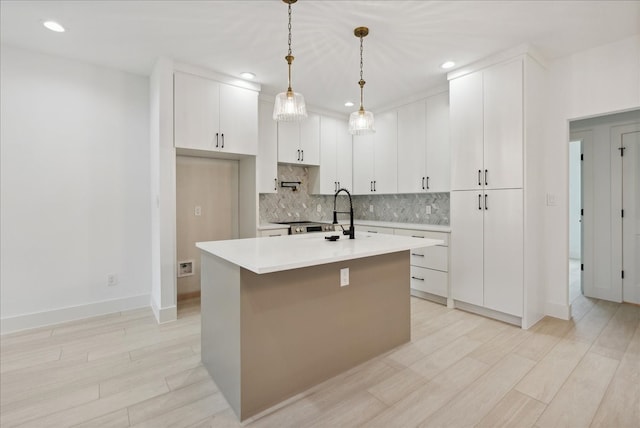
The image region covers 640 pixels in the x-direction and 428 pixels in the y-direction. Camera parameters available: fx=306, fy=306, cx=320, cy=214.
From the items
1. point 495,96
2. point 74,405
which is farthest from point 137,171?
point 495,96

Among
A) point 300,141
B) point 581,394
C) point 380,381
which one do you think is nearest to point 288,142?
point 300,141

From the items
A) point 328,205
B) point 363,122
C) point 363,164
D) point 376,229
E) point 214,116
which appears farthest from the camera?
point 328,205

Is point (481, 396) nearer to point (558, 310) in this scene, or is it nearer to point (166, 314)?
point (558, 310)

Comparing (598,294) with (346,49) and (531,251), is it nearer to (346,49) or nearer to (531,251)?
(531,251)

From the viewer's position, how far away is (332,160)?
4.97m

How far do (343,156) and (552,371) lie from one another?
381 centimetres

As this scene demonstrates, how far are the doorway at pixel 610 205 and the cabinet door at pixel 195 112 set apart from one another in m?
4.43

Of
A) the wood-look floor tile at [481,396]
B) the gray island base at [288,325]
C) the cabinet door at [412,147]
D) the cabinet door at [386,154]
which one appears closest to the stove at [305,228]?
the cabinet door at [386,154]

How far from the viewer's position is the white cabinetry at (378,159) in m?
4.56

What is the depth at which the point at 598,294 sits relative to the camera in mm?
3777

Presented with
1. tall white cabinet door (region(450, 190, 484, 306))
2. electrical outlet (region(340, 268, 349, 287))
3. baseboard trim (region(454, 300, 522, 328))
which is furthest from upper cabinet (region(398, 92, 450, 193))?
electrical outlet (region(340, 268, 349, 287))

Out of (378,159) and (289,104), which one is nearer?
(289,104)

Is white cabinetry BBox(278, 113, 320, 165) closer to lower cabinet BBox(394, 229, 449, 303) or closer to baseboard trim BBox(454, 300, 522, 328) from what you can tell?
lower cabinet BBox(394, 229, 449, 303)

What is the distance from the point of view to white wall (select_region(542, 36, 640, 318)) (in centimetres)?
284
